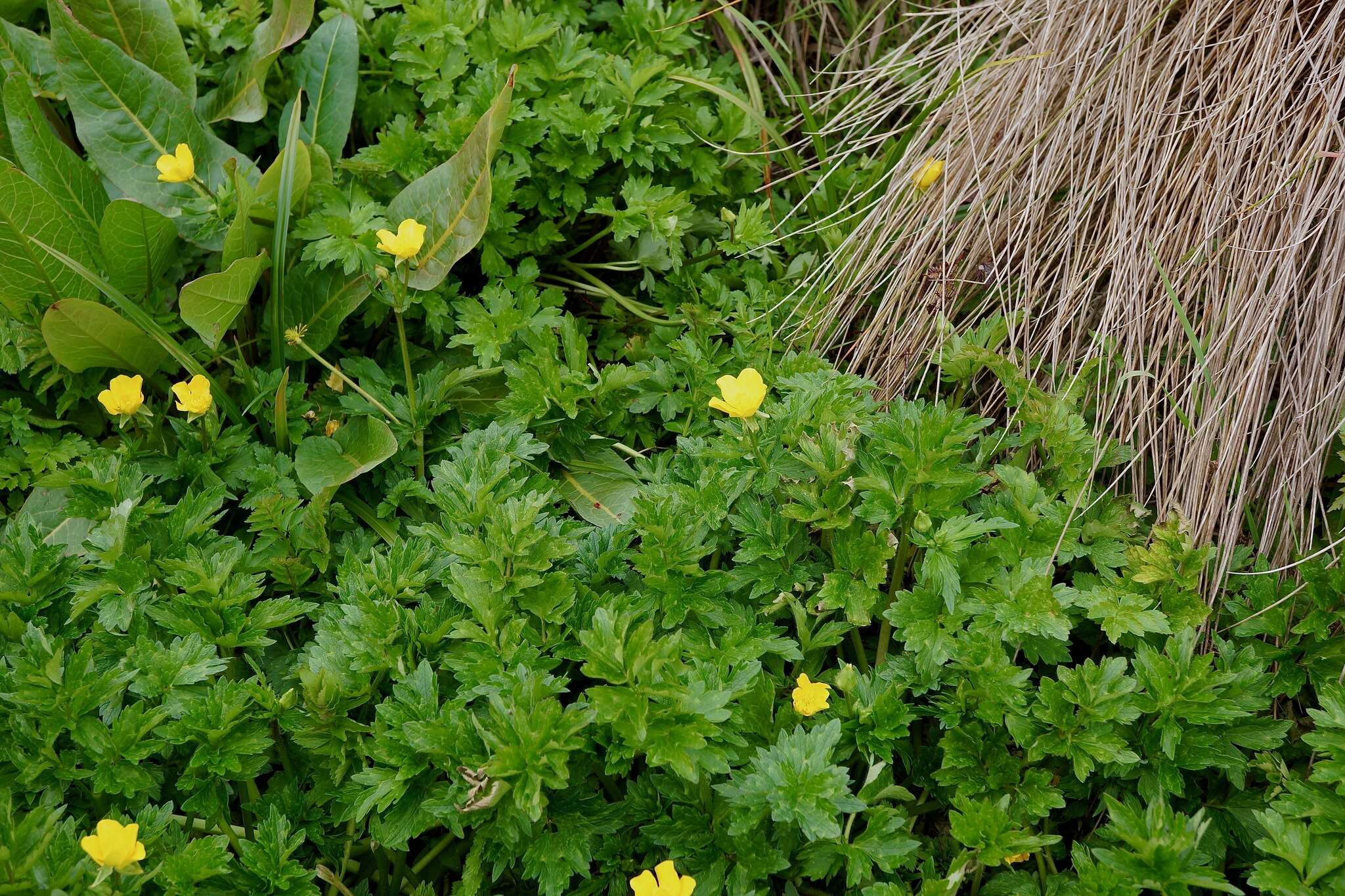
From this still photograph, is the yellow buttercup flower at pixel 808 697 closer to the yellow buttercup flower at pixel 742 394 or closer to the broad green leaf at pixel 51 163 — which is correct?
the yellow buttercup flower at pixel 742 394

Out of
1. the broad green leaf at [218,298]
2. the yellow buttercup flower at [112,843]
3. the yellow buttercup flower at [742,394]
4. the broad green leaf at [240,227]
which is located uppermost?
the yellow buttercup flower at [742,394]

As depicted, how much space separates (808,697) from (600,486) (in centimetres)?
69

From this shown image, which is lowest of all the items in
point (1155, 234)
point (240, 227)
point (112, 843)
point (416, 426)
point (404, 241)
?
point (112, 843)

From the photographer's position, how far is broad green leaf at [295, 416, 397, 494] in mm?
1944

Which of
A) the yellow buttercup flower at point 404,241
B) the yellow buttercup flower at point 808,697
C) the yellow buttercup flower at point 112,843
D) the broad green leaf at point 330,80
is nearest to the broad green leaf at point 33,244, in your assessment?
the broad green leaf at point 330,80

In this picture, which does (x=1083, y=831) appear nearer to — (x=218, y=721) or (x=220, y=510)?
(x=218, y=721)

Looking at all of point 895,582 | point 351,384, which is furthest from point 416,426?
point 895,582

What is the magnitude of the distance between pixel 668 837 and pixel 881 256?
4.24 feet

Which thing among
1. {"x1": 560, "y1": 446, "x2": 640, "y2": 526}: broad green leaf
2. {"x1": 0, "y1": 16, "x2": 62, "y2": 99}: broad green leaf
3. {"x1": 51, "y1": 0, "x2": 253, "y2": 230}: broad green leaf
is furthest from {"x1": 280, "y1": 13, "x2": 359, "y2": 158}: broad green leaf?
{"x1": 560, "y1": 446, "x2": 640, "y2": 526}: broad green leaf

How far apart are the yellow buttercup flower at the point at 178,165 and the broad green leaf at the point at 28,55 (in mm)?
472

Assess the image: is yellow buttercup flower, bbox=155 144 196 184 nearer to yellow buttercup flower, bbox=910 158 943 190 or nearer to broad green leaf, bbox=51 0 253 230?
broad green leaf, bbox=51 0 253 230

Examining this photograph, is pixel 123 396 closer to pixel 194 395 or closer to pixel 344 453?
pixel 194 395

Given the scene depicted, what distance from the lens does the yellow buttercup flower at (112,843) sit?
4.16 ft

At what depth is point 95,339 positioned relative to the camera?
2016mm
